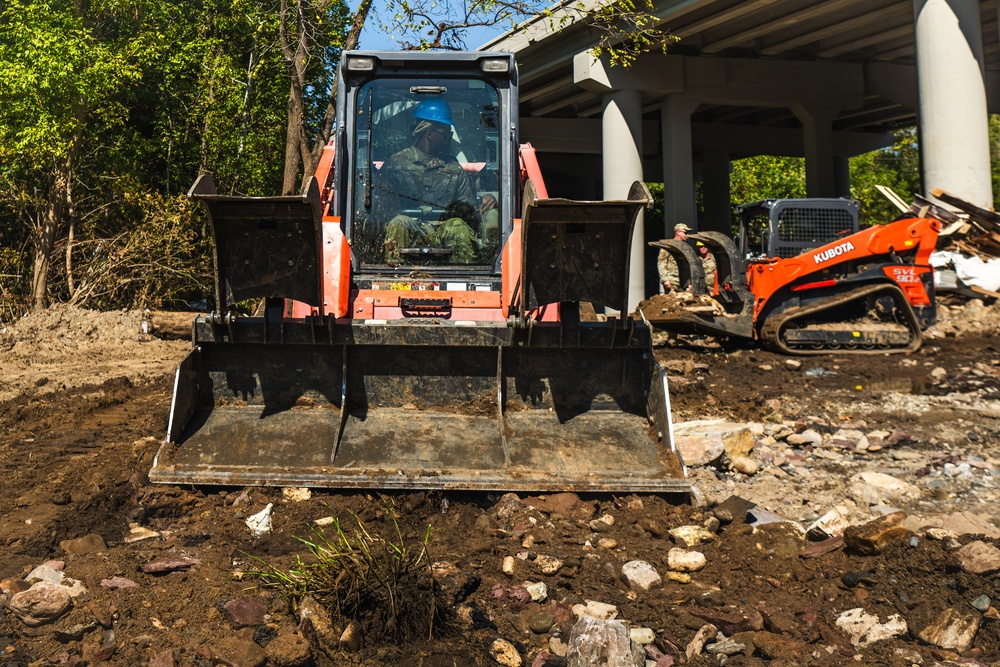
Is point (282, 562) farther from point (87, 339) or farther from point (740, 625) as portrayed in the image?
point (87, 339)

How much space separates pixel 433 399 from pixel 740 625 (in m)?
2.53

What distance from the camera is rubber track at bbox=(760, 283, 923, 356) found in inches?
452

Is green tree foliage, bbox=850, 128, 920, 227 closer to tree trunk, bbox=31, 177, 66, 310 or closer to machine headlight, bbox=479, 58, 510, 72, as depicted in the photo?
tree trunk, bbox=31, 177, 66, 310

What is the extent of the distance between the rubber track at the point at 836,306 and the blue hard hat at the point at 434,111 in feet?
21.2

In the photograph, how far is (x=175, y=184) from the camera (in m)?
16.8

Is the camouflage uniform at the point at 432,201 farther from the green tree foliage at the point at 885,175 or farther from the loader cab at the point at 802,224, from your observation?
the green tree foliage at the point at 885,175

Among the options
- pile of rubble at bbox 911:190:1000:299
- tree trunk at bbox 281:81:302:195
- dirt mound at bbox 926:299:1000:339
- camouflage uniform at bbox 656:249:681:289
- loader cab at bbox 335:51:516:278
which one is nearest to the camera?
loader cab at bbox 335:51:516:278

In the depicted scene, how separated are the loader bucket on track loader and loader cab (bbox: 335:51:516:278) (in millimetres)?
1063

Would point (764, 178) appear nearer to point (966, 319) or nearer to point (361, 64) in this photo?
point (966, 319)

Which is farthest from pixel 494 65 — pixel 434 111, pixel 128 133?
pixel 128 133

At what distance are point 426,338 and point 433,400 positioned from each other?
1.43 ft

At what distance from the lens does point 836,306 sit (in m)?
11.7

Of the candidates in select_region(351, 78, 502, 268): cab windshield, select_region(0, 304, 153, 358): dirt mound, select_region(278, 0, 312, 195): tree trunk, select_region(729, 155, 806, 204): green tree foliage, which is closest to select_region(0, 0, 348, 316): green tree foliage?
select_region(278, 0, 312, 195): tree trunk

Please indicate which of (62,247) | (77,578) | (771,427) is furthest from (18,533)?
(62,247)
